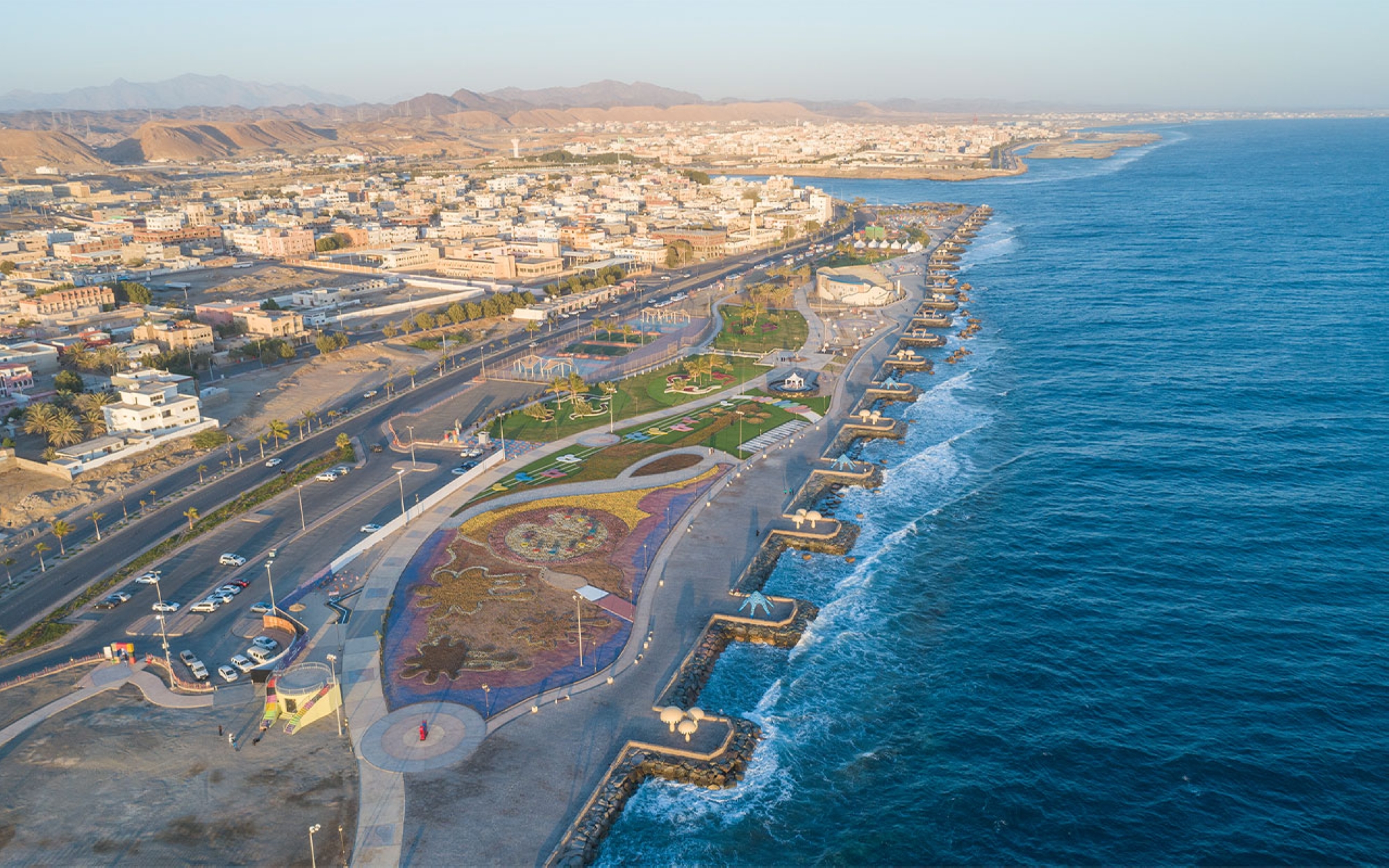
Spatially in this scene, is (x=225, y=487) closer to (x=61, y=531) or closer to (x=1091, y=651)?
(x=61, y=531)

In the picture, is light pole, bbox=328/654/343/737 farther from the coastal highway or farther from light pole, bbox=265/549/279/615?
the coastal highway

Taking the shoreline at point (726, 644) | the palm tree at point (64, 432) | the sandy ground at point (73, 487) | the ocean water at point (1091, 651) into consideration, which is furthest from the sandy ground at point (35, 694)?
the palm tree at point (64, 432)

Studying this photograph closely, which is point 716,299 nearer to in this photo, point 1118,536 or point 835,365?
Result: point 835,365

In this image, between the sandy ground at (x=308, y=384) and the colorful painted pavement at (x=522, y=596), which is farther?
the sandy ground at (x=308, y=384)

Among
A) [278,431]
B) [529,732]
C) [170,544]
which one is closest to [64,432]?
[278,431]

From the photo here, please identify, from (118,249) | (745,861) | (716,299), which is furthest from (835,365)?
(118,249)

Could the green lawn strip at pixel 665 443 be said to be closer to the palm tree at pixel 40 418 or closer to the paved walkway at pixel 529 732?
the paved walkway at pixel 529 732

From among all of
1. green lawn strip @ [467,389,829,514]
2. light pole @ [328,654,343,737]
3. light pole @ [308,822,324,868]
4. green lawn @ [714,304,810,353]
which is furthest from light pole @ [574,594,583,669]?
green lawn @ [714,304,810,353]
